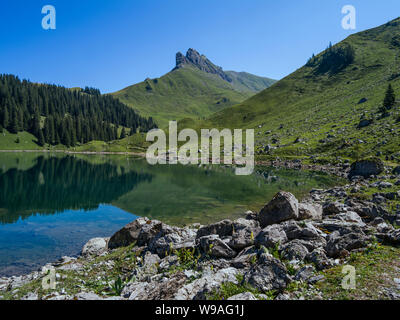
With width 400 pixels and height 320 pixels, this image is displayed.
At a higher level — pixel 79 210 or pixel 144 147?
pixel 144 147

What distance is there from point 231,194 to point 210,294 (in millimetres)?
35807

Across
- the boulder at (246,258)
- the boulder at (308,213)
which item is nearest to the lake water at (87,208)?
the boulder at (308,213)

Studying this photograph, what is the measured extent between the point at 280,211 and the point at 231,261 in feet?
17.4

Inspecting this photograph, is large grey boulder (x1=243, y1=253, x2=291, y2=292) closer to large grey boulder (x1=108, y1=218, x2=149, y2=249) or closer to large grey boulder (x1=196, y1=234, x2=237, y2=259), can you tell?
large grey boulder (x1=196, y1=234, x2=237, y2=259)

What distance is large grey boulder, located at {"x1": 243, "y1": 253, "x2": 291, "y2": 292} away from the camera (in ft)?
28.1

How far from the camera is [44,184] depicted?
55906mm

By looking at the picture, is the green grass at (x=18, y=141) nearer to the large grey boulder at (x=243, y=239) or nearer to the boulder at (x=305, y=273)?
the large grey boulder at (x=243, y=239)

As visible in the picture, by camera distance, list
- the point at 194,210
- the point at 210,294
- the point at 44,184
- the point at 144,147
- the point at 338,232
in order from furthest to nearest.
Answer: the point at 144,147, the point at 44,184, the point at 194,210, the point at 338,232, the point at 210,294

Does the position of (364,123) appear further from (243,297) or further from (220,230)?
(243,297)

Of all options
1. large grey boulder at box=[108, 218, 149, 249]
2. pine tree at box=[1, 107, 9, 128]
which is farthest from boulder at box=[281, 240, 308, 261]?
pine tree at box=[1, 107, 9, 128]

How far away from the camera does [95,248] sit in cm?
1977
